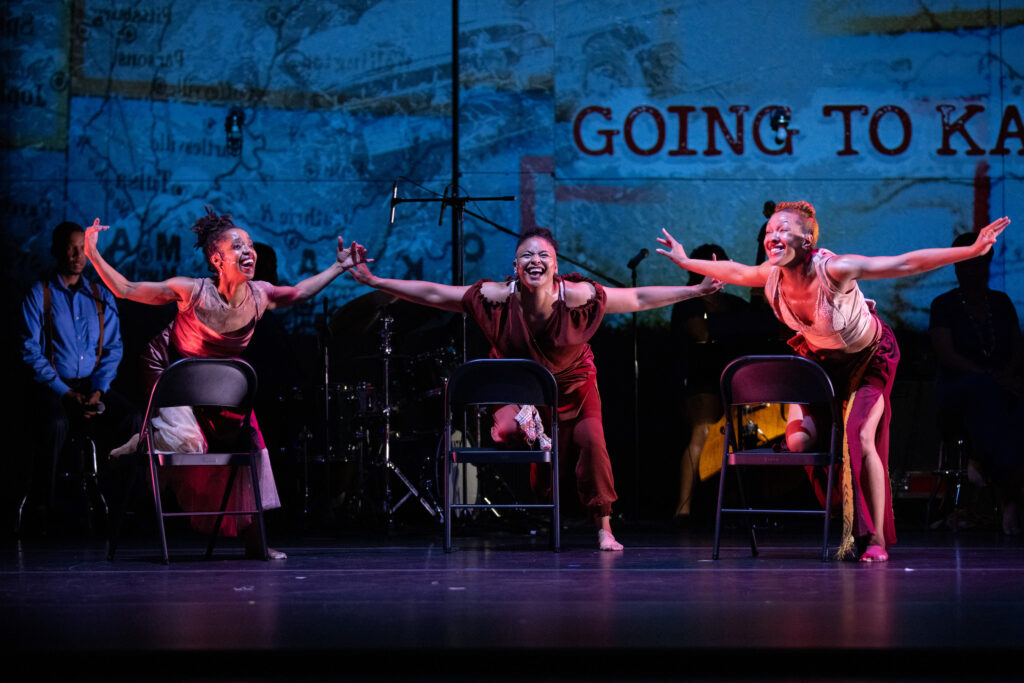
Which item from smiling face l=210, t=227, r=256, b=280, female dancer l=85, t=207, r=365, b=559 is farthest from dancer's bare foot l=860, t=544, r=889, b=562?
smiling face l=210, t=227, r=256, b=280

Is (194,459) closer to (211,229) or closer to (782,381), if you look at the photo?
(211,229)

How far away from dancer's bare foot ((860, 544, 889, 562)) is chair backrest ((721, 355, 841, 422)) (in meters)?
0.57

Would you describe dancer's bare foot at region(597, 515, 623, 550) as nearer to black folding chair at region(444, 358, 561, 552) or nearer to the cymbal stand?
black folding chair at region(444, 358, 561, 552)

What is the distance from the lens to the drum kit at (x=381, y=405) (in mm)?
7348

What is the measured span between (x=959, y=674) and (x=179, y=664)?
189 centimetres

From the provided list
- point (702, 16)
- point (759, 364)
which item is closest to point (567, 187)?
point (702, 16)

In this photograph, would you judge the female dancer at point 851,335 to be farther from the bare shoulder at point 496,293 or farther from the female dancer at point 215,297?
the female dancer at point 215,297

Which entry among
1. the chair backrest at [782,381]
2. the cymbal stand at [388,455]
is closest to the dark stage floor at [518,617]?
the chair backrest at [782,381]

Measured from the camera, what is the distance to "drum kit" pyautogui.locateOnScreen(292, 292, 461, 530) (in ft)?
24.1

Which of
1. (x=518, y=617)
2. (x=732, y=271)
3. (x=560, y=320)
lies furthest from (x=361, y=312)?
(x=518, y=617)

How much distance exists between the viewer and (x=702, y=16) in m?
8.76

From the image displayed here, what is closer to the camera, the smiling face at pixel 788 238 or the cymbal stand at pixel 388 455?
the smiling face at pixel 788 238

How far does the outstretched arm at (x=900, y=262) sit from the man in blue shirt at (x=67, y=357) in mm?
4244

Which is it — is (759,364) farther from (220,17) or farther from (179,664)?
(220,17)
